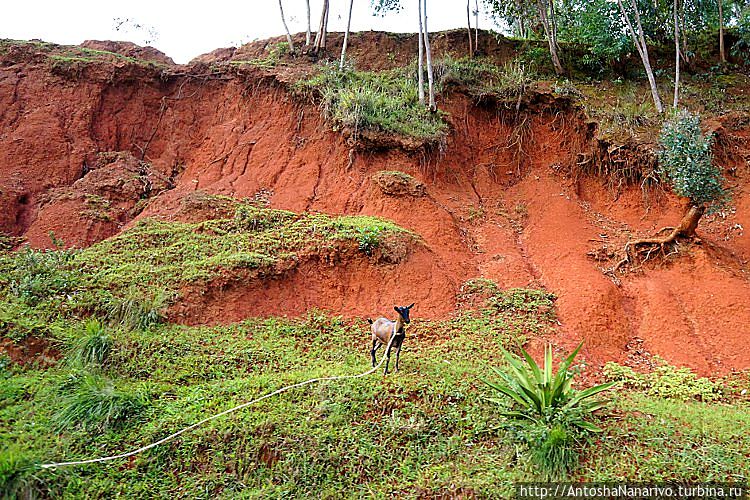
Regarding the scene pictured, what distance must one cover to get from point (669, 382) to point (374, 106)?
8761 mm

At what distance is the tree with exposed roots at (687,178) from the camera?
9.62 meters

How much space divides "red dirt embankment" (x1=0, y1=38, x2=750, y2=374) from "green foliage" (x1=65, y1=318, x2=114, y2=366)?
139 cm

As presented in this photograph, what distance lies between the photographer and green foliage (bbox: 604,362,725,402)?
726cm

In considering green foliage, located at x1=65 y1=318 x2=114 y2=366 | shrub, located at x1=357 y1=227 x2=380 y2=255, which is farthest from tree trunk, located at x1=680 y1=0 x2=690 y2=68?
green foliage, located at x1=65 y1=318 x2=114 y2=366

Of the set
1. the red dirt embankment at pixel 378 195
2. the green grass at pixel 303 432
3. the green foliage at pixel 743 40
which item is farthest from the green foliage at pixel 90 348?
the green foliage at pixel 743 40

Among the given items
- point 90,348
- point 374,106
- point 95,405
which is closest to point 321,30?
point 374,106

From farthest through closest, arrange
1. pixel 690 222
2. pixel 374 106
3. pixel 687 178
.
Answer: pixel 374 106, pixel 690 222, pixel 687 178

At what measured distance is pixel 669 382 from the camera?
24.7ft

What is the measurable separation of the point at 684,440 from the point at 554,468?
1.76 metres

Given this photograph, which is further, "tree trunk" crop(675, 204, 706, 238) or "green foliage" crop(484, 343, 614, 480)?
"tree trunk" crop(675, 204, 706, 238)

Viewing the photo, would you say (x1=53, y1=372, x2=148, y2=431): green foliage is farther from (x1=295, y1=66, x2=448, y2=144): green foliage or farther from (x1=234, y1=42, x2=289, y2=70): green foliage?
(x1=234, y1=42, x2=289, y2=70): green foliage

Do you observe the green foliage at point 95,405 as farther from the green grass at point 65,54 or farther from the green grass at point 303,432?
the green grass at point 65,54

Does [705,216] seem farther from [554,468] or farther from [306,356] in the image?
[306,356]

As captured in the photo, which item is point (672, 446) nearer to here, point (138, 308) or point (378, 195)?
point (378, 195)
